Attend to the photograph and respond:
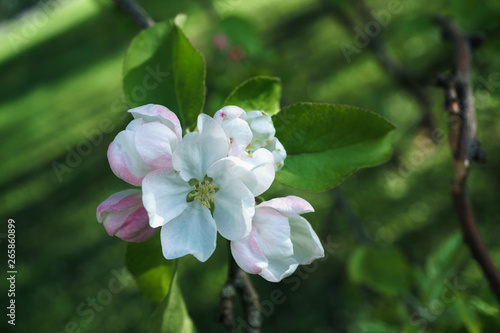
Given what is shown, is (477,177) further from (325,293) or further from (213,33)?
(213,33)

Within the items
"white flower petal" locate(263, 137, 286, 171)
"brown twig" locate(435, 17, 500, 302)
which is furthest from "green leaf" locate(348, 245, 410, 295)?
"white flower petal" locate(263, 137, 286, 171)

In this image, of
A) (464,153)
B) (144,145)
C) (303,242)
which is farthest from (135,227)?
(464,153)

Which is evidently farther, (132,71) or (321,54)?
(321,54)

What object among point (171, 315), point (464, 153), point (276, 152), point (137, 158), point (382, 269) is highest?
point (137, 158)

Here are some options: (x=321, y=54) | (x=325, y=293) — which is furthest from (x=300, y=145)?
(x=321, y=54)

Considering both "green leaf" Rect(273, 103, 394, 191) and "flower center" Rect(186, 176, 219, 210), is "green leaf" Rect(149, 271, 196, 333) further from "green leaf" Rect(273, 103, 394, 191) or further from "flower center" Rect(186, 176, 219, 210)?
"green leaf" Rect(273, 103, 394, 191)

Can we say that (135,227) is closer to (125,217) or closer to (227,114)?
(125,217)
